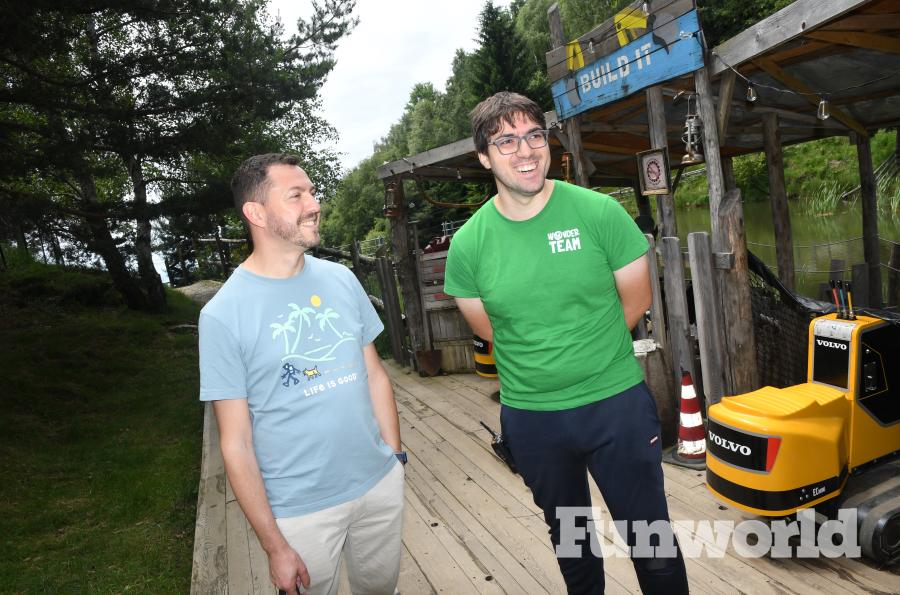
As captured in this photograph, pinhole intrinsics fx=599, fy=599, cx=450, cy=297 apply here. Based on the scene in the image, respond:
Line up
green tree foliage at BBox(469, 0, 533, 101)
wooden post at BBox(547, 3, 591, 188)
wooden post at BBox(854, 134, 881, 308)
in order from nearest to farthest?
wooden post at BBox(547, 3, 591, 188) → wooden post at BBox(854, 134, 881, 308) → green tree foliage at BBox(469, 0, 533, 101)

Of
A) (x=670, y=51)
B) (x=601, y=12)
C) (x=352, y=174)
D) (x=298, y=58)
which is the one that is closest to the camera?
(x=670, y=51)

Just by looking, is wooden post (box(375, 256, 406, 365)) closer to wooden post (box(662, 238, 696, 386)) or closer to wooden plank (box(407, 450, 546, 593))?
wooden plank (box(407, 450, 546, 593))

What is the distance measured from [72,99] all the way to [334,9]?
28.3 ft

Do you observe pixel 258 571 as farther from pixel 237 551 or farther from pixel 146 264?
pixel 146 264

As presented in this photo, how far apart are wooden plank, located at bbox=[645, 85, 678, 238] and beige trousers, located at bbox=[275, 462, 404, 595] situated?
3.64 meters

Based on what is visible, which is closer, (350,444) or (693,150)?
(350,444)

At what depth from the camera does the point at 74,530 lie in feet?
16.5

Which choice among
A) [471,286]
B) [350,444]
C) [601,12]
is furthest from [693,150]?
[601,12]

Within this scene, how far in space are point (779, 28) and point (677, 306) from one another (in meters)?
1.96

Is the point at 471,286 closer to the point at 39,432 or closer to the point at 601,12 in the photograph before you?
the point at 39,432

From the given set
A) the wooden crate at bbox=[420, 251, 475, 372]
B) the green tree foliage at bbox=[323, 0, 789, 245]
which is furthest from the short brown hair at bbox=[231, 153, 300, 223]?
the green tree foliage at bbox=[323, 0, 789, 245]

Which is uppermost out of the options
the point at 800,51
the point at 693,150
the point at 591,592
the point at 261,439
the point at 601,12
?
the point at 601,12

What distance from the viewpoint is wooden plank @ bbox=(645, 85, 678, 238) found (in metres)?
4.97

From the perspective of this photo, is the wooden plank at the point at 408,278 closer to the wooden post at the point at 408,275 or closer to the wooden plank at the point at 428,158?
the wooden post at the point at 408,275
